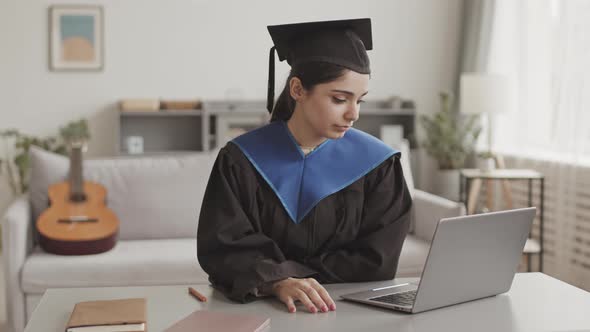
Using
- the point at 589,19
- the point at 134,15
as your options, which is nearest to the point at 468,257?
the point at 589,19

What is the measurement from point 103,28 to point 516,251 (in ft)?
15.9

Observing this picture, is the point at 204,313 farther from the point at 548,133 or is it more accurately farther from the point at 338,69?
the point at 548,133

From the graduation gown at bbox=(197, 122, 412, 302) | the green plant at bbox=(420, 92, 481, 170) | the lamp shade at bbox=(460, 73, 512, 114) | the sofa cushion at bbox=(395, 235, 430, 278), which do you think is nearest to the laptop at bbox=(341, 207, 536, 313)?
the graduation gown at bbox=(197, 122, 412, 302)

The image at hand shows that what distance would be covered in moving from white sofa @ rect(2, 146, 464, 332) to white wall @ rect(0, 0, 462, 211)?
6.65 feet

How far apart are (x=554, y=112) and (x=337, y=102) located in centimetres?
343

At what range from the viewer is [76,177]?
12.5 ft

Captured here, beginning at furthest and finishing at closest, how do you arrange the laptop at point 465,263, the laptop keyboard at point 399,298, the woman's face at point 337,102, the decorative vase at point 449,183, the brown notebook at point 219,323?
the decorative vase at point 449,183, the woman's face at point 337,102, the laptop keyboard at point 399,298, the laptop at point 465,263, the brown notebook at point 219,323

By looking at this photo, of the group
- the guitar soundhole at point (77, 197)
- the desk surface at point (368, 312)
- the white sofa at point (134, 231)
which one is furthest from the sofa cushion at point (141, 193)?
the desk surface at point (368, 312)

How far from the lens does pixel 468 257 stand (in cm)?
152

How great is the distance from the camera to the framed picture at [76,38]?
577 centimetres

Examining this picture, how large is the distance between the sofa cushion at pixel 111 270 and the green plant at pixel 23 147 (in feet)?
7.26

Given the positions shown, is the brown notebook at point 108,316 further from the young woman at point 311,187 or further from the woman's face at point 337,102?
the woman's face at point 337,102

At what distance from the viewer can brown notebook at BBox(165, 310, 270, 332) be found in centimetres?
136

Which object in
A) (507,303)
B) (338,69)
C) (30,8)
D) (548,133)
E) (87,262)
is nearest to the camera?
(507,303)
